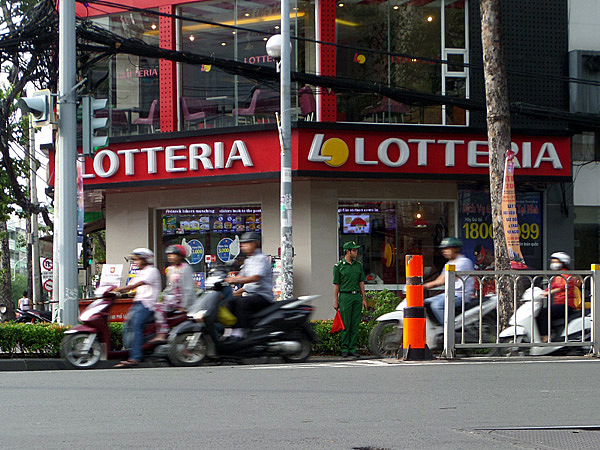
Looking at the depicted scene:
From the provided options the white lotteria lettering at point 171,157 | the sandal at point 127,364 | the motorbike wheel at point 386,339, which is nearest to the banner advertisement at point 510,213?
the motorbike wheel at point 386,339

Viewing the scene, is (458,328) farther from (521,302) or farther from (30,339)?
(30,339)

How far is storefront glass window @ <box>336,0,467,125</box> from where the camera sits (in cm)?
1838

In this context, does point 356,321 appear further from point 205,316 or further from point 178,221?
point 178,221

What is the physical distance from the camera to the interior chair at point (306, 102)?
18.1 meters

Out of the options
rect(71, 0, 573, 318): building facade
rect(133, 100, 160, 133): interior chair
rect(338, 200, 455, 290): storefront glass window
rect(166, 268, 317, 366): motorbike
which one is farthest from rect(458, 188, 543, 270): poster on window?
rect(166, 268, 317, 366): motorbike

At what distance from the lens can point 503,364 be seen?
32.7 ft

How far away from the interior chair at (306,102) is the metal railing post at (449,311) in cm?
831

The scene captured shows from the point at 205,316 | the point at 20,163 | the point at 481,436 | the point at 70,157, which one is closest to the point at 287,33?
the point at 70,157

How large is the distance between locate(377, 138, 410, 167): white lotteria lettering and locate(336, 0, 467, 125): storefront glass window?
0.60 meters

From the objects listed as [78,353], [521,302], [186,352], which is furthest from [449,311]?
[78,353]

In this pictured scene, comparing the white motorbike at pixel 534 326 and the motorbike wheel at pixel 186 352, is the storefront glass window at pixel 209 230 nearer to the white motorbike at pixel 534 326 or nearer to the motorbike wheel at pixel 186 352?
the motorbike wheel at pixel 186 352

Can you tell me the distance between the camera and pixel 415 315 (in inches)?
399

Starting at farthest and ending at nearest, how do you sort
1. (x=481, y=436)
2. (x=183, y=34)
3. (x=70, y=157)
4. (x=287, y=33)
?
1. (x=183, y=34)
2. (x=287, y=33)
3. (x=70, y=157)
4. (x=481, y=436)

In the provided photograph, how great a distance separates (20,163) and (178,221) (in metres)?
10.5
